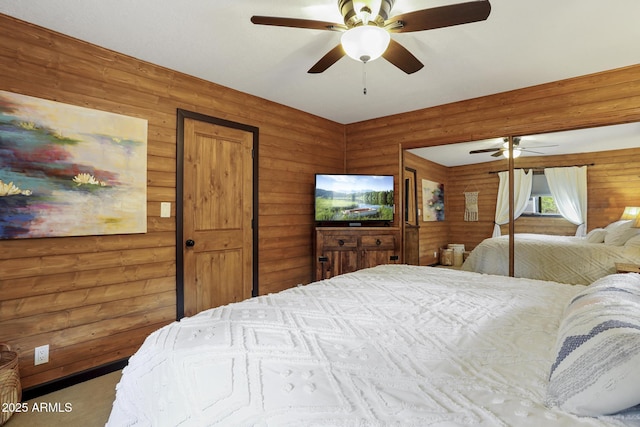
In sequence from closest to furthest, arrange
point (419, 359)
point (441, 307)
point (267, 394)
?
1. point (267, 394)
2. point (419, 359)
3. point (441, 307)

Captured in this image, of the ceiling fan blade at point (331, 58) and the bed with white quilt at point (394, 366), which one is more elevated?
the ceiling fan blade at point (331, 58)

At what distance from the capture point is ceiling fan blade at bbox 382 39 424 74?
209 centimetres

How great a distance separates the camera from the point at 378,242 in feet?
13.0

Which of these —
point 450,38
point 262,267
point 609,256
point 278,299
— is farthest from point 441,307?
point 262,267

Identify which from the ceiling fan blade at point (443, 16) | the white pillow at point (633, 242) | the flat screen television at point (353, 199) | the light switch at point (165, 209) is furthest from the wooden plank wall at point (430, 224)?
the light switch at point (165, 209)

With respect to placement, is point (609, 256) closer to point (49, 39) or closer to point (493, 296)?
point (493, 296)

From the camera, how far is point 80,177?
2.44m

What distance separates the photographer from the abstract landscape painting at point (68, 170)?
2.18m

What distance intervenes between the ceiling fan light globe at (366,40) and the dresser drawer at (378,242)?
241 centimetres

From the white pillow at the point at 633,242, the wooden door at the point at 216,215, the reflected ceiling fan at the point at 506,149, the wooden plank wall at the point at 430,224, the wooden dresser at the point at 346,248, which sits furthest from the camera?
the wooden dresser at the point at 346,248

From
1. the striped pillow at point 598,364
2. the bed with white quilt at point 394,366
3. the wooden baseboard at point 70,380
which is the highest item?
the striped pillow at point 598,364

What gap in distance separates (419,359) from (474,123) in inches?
131

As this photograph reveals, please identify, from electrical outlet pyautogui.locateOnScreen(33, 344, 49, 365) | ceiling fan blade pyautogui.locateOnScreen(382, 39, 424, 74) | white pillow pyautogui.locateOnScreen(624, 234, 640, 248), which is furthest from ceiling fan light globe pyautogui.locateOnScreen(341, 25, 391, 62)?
electrical outlet pyautogui.locateOnScreen(33, 344, 49, 365)

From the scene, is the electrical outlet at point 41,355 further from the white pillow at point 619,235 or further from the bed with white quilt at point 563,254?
the white pillow at point 619,235
